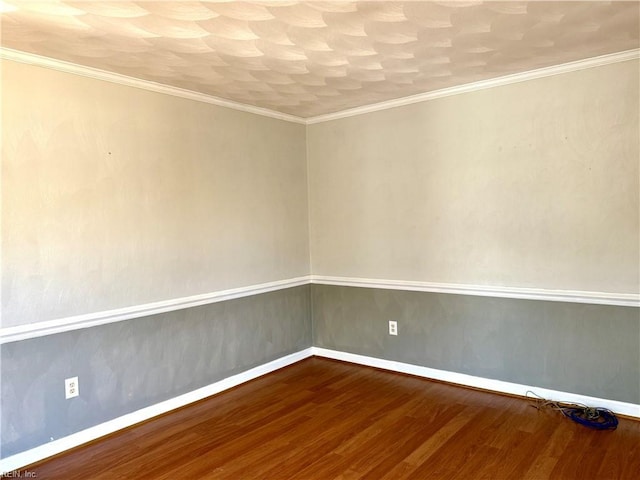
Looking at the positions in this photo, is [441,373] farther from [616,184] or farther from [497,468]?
[616,184]

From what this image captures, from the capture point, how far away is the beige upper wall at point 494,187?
107 inches

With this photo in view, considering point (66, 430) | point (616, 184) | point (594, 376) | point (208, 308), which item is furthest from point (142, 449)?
point (616, 184)

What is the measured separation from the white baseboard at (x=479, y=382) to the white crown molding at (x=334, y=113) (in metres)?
2.10

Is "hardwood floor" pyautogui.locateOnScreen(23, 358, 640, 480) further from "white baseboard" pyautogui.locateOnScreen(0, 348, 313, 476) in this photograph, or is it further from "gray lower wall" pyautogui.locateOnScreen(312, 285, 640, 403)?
"gray lower wall" pyautogui.locateOnScreen(312, 285, 640, 403)

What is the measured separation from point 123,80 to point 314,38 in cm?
129

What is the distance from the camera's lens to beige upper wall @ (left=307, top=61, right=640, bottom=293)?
2717mm

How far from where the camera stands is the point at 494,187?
3131 millimetres

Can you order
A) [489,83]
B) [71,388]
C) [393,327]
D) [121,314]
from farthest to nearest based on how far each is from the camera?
[393,327] < [489,83] < [121,314] < [71,388]

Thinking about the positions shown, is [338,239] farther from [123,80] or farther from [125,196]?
[123,80]

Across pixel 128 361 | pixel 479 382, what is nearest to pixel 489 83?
pixel 479 382

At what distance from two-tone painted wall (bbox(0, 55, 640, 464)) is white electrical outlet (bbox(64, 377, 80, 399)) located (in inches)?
1.6

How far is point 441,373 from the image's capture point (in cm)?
343

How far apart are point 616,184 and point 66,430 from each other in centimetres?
356

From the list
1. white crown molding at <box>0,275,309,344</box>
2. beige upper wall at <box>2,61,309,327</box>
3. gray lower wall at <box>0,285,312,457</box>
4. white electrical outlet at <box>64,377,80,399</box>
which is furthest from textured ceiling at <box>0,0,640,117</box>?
white electrical outlet at <box>64,377,80,399</box>
